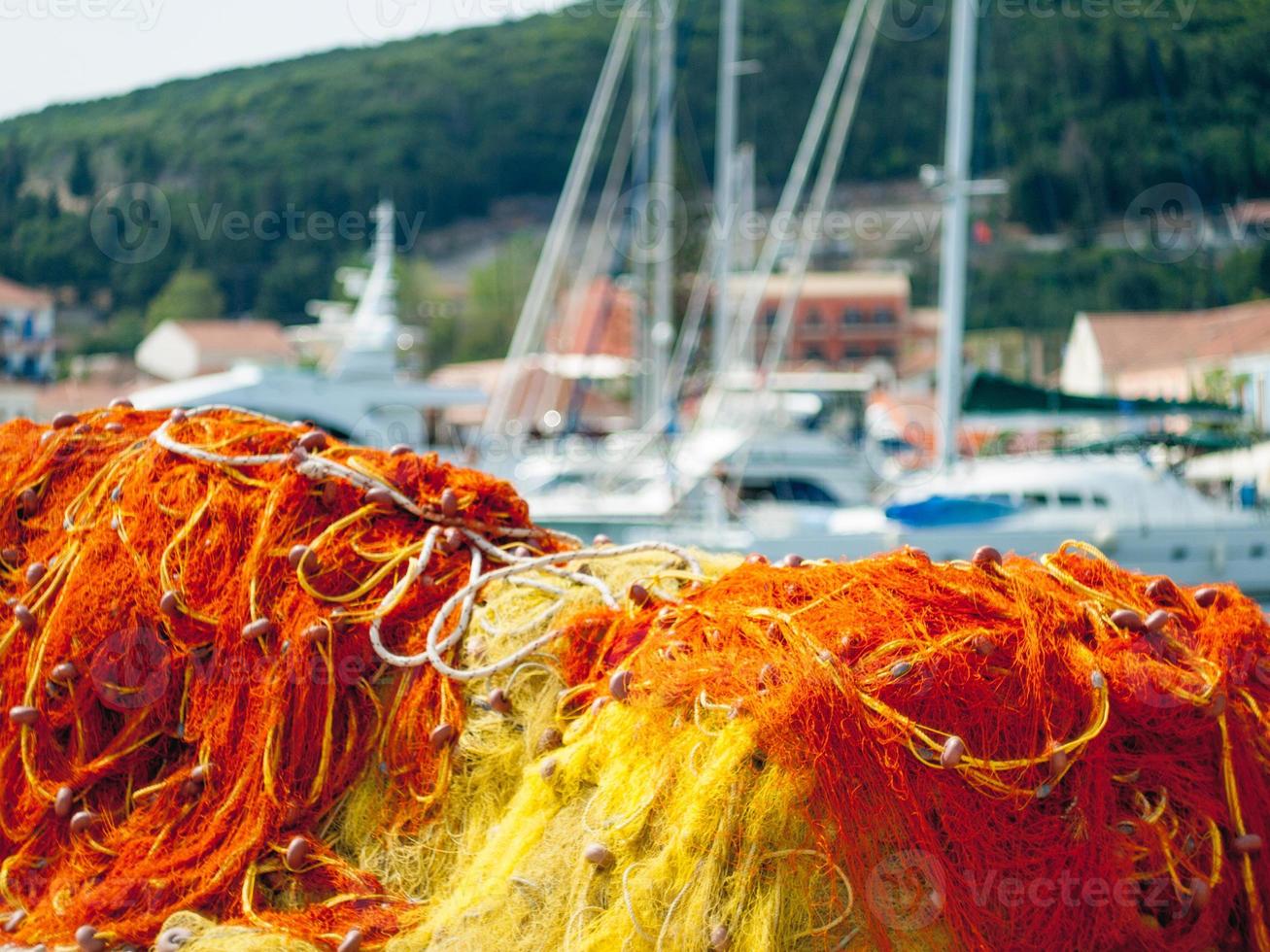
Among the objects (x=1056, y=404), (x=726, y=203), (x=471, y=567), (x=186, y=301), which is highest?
(x=186, y=301)

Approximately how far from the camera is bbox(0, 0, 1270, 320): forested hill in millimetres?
20375

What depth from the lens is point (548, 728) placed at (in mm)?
3760

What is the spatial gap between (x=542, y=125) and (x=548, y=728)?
114 meters

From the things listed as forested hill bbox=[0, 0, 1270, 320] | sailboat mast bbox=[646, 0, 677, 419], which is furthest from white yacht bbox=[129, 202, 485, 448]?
forested hill bbox=[0, 0, 1270, 320]

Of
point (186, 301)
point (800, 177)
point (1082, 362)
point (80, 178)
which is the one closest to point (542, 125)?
point (186, 301)

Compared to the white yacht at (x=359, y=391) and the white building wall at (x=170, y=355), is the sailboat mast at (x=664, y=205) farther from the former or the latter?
the white building wall at (x=170, y=355)

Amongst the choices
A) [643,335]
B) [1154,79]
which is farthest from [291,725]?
[643,335]

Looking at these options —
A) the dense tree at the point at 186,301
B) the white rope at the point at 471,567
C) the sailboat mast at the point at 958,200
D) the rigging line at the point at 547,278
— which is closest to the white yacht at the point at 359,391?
the rigging line at the point at 547,278

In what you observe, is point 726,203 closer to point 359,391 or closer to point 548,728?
point 359,391

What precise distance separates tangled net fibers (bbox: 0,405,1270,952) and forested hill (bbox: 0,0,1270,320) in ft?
46.4

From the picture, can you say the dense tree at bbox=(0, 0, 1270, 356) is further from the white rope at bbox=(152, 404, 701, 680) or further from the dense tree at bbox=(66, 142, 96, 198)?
the white rope at bbox=(152, 404, 701, 680)

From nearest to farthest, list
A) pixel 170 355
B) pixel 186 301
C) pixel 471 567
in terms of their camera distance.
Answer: pixel 471 567 < pixel 170 355 < pixel 186 301

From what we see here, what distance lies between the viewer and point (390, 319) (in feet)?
70.2

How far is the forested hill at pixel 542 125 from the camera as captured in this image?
2038 centimetres
